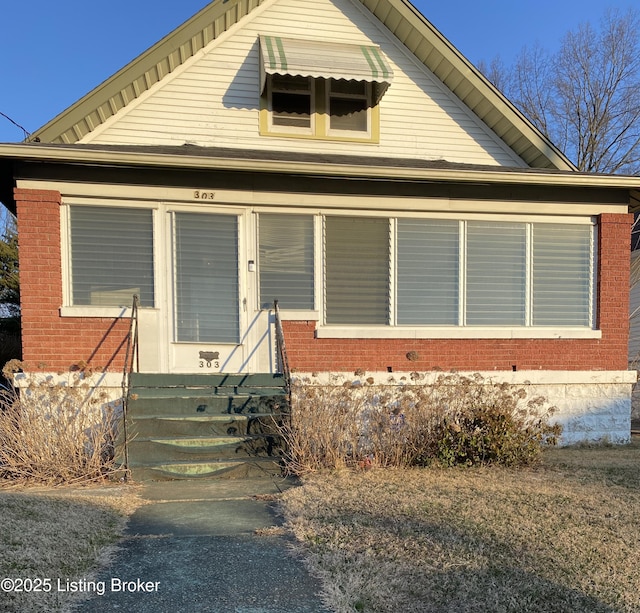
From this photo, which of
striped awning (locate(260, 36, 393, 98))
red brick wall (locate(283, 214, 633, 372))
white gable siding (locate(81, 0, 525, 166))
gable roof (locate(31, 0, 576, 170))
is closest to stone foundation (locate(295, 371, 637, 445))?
red brick wall (locate(283, 214, 633, 372))

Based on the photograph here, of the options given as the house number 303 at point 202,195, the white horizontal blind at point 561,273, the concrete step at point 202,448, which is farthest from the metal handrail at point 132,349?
the white horizontal blind at point 561,273

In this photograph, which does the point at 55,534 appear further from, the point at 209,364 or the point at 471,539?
the point at 209,364

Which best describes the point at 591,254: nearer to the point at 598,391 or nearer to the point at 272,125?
the point at 598,391

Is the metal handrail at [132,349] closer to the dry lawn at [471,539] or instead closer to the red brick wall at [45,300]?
the red brick wall at [45,300]

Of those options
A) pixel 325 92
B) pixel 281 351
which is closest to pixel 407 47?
pixel 325 92

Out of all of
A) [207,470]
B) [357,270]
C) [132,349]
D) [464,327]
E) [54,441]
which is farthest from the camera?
[464,327]

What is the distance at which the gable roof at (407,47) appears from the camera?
7.43 meters

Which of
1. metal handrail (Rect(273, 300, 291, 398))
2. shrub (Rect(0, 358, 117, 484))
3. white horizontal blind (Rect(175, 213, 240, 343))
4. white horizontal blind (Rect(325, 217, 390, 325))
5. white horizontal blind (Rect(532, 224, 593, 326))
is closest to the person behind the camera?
shrub (Rect(0, 358, 117, 484))

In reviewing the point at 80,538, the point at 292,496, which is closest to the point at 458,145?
the point at 292,496

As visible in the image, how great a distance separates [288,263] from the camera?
24.2ft

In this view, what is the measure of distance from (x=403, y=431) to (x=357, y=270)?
2536 millimetres

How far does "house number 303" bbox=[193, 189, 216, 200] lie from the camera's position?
23.1 feet

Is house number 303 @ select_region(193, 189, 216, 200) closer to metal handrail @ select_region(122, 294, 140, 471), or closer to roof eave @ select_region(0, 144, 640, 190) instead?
roof eave @ select_region(0, 144, 640, 190)

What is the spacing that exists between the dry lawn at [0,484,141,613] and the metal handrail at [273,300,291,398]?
205cm
